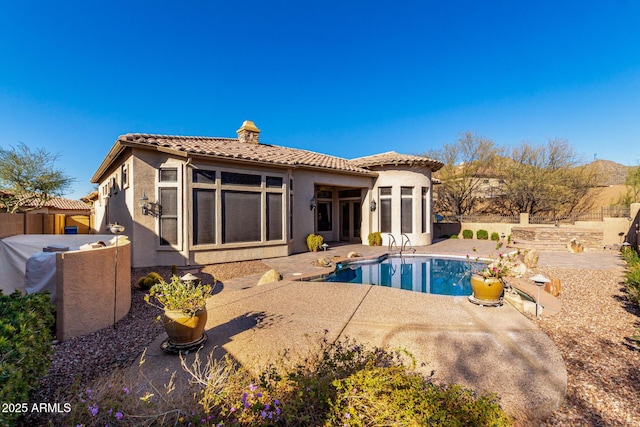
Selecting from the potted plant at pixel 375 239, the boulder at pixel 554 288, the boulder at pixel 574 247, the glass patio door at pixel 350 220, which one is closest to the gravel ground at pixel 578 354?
the boulder at pixel 554 288

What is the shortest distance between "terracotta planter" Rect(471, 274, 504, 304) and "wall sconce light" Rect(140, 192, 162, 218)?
32.4 ft

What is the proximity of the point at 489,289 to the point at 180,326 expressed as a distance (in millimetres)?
5872

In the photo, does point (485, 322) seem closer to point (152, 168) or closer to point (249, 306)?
point (249, 306)

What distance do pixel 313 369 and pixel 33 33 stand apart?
55.6 ft

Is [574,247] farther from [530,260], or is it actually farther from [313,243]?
[313,243]

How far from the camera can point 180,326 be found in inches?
158

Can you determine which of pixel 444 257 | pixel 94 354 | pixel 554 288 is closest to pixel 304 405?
pixel 94 354

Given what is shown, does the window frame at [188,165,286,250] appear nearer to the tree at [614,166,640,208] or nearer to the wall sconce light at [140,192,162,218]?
the wall sconce light at [140,192,162,218]

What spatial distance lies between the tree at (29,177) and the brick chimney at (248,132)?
51.6 feet

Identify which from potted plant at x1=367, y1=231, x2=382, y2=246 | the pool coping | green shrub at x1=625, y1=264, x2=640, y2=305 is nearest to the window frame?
the pool coping

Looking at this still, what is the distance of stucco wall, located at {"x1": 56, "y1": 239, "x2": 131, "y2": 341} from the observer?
4484 mm

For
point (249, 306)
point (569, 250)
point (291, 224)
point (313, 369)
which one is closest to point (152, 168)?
point (291, 224)

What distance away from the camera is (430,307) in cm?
591

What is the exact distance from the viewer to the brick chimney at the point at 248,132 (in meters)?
15.6
